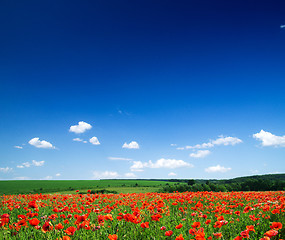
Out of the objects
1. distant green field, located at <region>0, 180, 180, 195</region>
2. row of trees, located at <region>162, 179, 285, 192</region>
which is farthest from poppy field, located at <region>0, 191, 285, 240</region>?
distant green field, located at <region>0, 180, 180, 195</region>

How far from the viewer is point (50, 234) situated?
4.30 m

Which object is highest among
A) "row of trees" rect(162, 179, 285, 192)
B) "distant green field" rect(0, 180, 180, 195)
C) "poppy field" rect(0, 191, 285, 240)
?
"poppy field" rect(0, 191, 285, 240)

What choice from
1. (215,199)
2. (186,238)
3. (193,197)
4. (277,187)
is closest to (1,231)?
(186,238)

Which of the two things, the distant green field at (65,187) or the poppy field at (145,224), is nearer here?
the poppy field at (145,224)

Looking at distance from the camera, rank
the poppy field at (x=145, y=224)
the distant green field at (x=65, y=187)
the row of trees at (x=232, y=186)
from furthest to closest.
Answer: the distant green field at (x=65, y=187)
the row of trees at (x=232, y=186)
the poppy field at (x=145, y=224)

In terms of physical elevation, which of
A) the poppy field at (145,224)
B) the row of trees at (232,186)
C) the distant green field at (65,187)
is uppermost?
the poppy field at (145,224)

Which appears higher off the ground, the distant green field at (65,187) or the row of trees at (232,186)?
the row of trees at (232,186)

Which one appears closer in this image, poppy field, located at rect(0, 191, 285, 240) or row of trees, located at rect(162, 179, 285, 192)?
poppy field, located at rect(0, 191, 285, 240)

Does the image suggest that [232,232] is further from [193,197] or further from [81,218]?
[193,197]

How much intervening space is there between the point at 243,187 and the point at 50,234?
33.4 metres

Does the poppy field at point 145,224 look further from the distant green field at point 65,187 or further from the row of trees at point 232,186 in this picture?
the distant green field at point 65,187

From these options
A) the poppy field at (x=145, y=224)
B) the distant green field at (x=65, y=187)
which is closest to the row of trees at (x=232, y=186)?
the distant green field at (x=65, y=187)

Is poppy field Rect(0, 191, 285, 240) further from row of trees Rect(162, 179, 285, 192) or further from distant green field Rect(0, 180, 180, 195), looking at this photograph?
distant green field Rect(0, 180, 180, 195)

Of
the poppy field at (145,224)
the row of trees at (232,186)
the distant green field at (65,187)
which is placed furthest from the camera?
the distant green field at (65,187)
